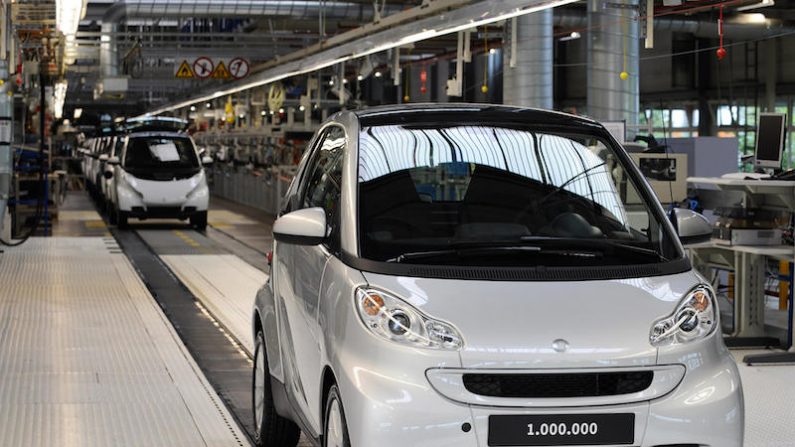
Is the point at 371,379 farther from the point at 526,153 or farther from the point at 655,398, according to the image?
the point at 526,153

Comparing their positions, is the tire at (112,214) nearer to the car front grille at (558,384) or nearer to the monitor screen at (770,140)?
the monitor screen at (770,140)

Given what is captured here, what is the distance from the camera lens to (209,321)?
34.0ft

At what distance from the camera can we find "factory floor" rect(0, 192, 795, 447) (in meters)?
6.13

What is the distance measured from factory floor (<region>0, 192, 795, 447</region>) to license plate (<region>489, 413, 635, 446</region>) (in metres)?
2.40

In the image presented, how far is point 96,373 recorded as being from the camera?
302 inches

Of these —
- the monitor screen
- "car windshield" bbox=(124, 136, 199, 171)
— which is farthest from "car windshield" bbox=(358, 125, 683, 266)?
"car windshield" bbox=(124, 136, 199, 171)

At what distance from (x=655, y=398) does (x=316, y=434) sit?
47.2 inches

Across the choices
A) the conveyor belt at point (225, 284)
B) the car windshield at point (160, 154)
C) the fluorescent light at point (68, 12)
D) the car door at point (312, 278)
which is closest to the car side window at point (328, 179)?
the car door at point (312, 278)

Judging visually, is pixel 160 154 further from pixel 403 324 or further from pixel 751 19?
pixel 403 324

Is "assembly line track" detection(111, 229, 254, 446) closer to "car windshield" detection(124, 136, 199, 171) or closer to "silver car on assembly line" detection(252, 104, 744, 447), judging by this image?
"silver car on assembly line" detection(252, 104, 744, 447)

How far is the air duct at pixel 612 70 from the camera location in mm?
17016

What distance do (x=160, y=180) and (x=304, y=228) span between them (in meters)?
17.2

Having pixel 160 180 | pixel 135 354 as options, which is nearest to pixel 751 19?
pixel 160 180

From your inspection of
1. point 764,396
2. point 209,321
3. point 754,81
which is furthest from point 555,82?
point 764,396
